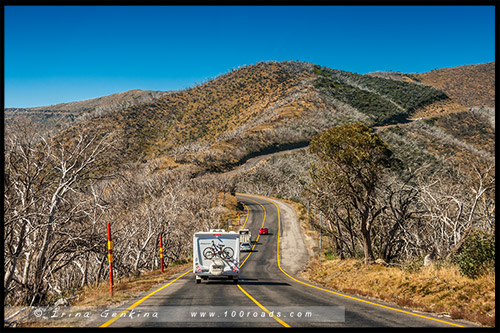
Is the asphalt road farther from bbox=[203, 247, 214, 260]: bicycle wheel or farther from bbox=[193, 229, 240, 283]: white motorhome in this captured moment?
bbox=[203, 247, 214, 260]: bicycle wheel

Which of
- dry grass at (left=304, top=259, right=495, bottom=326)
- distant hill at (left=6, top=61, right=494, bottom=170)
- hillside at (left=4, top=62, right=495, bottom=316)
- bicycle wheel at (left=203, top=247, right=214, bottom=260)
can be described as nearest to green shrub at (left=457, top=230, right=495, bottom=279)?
dry grass at (left=304, top=259, right=495, bottom=326)

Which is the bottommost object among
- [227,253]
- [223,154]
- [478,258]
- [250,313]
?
[227,253]

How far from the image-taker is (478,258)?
517 inches

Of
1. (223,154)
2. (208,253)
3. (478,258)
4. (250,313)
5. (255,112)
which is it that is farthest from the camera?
(255,112)

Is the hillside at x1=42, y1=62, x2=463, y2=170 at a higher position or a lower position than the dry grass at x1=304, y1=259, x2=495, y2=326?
higher

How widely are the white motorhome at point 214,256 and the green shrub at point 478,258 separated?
401 inches

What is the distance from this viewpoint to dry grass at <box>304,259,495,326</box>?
10.3m

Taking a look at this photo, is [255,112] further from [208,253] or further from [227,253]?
[208,253]

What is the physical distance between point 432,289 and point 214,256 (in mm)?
10080

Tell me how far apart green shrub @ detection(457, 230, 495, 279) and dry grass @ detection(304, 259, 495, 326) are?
0.37 metres

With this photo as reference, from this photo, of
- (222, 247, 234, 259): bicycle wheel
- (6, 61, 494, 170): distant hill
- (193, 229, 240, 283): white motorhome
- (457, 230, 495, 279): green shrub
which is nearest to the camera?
(457, 230, 495, 279): green shrub

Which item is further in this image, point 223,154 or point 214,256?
point 223,154

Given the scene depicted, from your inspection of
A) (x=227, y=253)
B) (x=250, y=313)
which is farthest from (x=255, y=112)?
(x=250, y=313)
